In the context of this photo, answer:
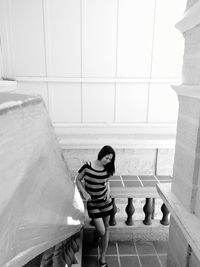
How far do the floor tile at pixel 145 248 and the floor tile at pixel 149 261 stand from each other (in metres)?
0.08

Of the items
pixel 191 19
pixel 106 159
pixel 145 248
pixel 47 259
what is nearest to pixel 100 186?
pixel 106 159

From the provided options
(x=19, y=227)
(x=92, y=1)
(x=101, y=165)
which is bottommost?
(x=101, y=165)

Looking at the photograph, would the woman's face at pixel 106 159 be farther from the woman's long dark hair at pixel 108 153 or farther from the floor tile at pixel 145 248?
the floor tile at pixel 145 248

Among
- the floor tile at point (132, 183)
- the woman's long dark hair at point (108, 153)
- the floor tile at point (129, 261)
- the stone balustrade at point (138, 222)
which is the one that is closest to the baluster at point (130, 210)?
the stone balustrade at point (138, 222)

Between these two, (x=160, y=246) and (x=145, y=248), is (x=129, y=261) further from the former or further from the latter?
(x=160, y=246)

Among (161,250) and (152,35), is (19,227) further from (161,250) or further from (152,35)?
(152,35)

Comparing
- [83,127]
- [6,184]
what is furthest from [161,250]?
[6,184]

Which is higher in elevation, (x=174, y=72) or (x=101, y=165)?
(x=174, y=72)

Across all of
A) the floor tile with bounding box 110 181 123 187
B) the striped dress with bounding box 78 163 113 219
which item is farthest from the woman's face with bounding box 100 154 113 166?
the floor tile with bounding box 110 181 123 187

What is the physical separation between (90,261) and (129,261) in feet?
1.60

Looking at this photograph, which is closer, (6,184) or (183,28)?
(6,184)

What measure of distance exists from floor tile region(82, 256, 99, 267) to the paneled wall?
215 cm

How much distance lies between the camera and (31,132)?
3.21 ft

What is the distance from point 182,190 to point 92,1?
3481 millimetres
